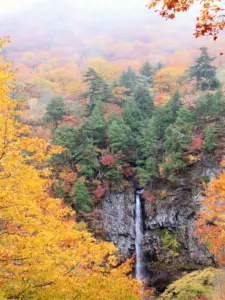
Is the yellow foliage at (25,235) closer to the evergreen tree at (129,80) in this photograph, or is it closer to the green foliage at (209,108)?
the green foliage at (209,108)

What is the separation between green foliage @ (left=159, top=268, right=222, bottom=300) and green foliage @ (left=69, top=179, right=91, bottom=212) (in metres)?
10.3

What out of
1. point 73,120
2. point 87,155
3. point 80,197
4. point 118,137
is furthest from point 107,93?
point 80,197

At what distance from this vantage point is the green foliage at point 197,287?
11430 millimetres

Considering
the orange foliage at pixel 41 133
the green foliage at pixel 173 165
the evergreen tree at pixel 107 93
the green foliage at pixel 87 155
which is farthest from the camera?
the evergreen tree at pixel 107 93

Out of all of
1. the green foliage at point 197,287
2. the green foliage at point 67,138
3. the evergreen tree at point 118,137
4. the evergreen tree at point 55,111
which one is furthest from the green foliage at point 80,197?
the green foliage at point 197,287

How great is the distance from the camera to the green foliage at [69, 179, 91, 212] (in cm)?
2164

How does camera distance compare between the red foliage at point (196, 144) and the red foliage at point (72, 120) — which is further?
the red foliage at point (72, 120)

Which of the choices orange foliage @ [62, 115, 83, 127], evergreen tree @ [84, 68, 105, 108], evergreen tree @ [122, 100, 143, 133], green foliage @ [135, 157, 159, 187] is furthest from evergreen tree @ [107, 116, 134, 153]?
evergreen tree @ [84, 68, 105, 108]

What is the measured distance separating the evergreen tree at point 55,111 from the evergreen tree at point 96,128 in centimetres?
409

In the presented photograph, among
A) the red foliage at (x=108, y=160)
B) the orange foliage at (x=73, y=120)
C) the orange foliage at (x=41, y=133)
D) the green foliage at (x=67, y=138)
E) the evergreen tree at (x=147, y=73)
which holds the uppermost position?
the evergreen tree at (x=147, y=73)

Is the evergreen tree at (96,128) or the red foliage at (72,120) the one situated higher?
the red foliage at (72,120)

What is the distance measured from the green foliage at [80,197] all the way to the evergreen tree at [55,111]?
31.3ft

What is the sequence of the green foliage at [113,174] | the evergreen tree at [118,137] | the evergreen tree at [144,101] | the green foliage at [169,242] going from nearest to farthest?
the green foliage at [169,242] < the green foliage at [113,174] < the evergreen tree at [118,137] < the evergreen tree at [144,101]

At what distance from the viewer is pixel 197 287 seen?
11.8m
